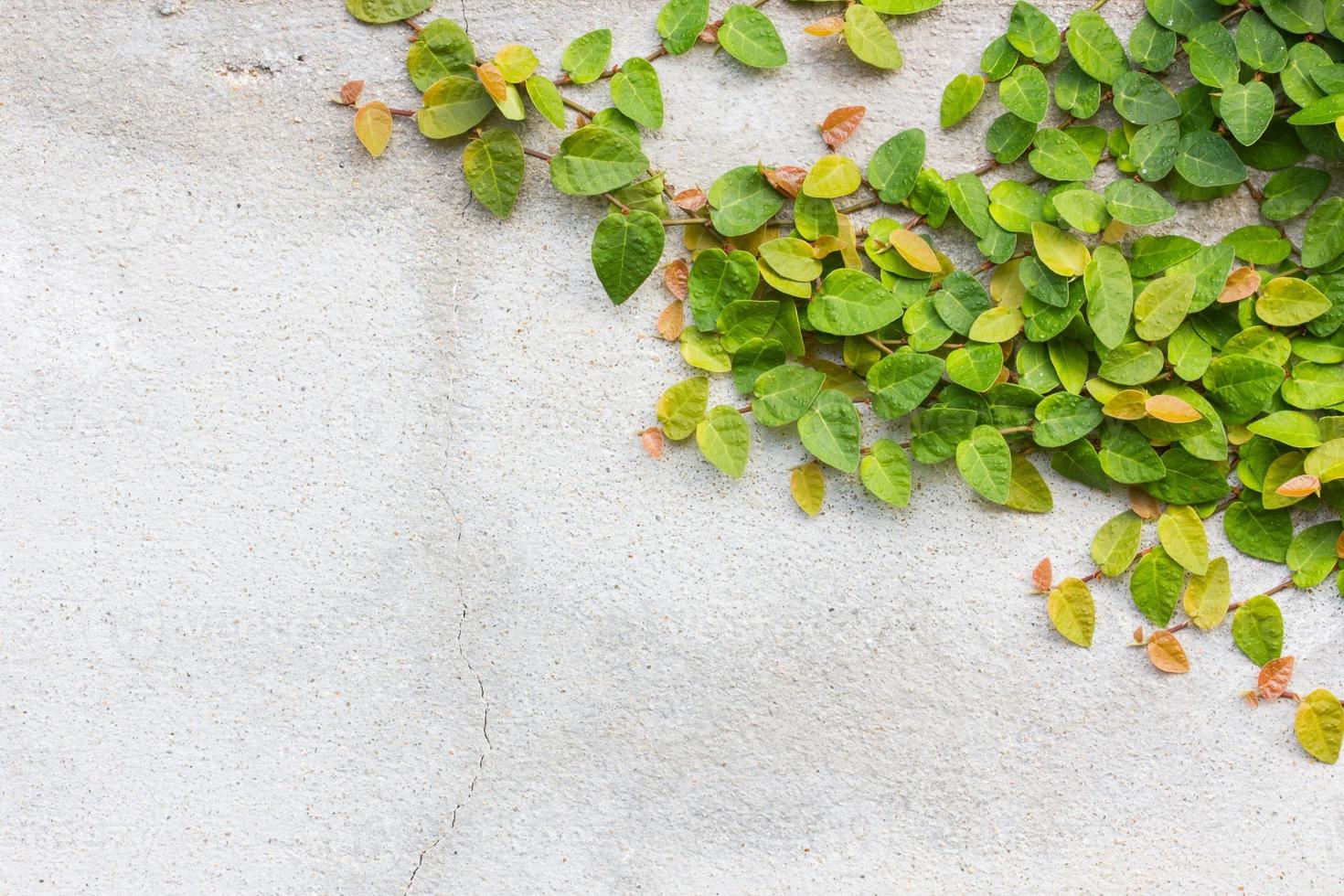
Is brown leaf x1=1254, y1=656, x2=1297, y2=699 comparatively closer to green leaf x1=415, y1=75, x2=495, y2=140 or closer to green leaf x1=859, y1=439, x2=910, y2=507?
green leaf x1=859, y1=439, x2=910, y2=507

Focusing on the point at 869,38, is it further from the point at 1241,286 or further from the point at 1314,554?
the point at 1314,554

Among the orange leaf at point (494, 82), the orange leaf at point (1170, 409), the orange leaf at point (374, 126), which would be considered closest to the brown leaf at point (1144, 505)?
the orange leaf at point (1170, 409)

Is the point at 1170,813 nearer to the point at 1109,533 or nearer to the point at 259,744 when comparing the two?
the point at 1109,533

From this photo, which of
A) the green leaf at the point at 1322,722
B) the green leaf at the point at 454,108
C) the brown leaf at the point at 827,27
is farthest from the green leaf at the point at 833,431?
the green leaf at the point at 1322,722

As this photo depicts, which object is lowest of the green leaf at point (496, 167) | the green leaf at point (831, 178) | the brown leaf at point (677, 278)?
the brown leaf at point (677, 278)

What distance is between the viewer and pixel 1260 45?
3.29 ft

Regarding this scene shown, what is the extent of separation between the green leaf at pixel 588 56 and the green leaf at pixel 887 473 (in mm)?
588

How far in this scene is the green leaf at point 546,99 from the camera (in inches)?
39.3

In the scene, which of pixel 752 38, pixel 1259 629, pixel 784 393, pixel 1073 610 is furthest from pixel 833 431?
pixel 1259 629

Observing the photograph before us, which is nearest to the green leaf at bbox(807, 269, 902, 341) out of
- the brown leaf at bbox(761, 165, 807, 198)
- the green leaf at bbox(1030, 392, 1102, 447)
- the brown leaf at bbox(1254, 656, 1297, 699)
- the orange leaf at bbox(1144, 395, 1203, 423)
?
the brown leaf at bbox(761, 165, 807, 198)

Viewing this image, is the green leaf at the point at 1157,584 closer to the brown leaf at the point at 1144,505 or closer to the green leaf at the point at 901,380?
the brown leaf at the point at 1144,505

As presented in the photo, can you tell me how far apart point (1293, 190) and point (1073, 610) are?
0.60 metres

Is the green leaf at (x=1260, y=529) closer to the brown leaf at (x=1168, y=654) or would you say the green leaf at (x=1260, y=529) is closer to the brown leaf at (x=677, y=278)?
the brown leaf at (x=1168, y=654)

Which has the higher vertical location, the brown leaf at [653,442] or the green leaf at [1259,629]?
the brown leaf at [653,442]
